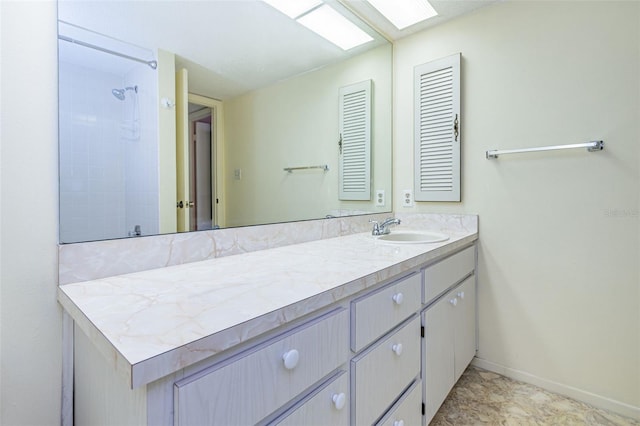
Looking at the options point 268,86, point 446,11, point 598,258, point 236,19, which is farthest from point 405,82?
point 598,258

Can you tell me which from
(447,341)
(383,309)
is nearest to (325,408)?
(383,309)

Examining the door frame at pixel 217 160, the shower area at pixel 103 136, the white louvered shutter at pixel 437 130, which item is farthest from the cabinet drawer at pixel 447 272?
the shower area at pixel 103 136

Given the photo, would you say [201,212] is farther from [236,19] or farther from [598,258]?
[598,258]

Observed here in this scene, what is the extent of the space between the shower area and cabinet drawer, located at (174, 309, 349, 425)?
646 millimetres

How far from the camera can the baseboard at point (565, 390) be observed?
151 centimetres

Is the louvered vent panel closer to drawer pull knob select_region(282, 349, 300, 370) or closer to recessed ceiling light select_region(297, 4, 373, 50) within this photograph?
recessed ceiling light select_region(297, 4, 373, 50)

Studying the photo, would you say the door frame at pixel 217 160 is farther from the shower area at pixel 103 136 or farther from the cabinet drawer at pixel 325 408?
the cabinet drawer at pixel 325 408

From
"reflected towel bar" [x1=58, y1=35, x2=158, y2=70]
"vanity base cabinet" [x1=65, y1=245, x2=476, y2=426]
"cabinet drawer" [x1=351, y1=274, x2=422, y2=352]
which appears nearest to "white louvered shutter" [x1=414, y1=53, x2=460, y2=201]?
"vanity base cabinet" [x1=65, y1=245, x2=476, y2=426]

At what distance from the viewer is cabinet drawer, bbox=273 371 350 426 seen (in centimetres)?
71

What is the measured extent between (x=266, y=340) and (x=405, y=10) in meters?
2.07

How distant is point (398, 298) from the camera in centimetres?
109

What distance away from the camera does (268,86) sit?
1517mm

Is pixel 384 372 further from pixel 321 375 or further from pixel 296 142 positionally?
pixel 296 142

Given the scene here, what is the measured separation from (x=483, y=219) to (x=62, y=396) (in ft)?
6.73
